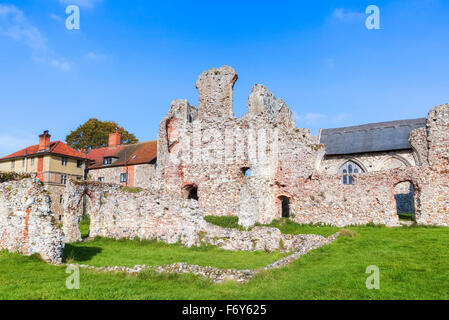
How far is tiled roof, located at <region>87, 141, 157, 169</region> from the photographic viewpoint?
41250 millimetres

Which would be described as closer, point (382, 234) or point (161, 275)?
point (161, 275)

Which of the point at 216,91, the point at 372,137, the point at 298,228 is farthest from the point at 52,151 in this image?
the point at 372,137

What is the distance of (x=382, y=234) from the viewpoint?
53.9 ft

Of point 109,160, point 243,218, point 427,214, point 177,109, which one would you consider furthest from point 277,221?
point 109,160

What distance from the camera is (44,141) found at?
1587 inches

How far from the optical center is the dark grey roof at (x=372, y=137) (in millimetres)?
32406

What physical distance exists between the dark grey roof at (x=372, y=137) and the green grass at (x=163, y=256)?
22.0 metres

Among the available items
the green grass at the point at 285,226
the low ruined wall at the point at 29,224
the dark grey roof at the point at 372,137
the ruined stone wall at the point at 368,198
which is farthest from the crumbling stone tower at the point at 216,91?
the low ruined wall at the point at 29,224

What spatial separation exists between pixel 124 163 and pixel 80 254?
2805 cm

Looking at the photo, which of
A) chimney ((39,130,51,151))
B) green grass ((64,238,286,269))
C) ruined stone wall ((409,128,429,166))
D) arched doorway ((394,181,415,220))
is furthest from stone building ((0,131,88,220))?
ruined stone wall ((409,128,429,166))

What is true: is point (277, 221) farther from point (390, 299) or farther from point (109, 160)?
point (109, 160)

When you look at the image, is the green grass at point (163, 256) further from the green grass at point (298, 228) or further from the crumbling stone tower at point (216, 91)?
the crumbling stone tower at point (216, 91)
